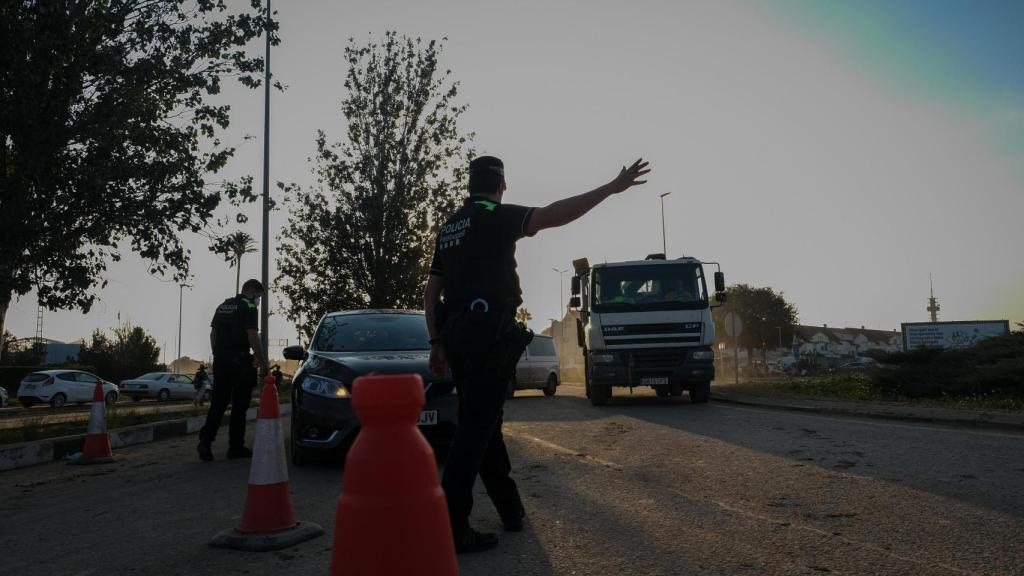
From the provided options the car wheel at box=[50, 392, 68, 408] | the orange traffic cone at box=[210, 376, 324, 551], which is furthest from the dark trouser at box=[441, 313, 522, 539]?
the car wheel at box=[50, 392, 68, 408]

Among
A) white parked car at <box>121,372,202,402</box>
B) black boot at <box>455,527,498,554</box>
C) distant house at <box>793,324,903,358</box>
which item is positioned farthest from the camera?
distant house at <box>793,324,903,358</box>

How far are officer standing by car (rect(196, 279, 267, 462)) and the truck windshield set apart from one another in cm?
690

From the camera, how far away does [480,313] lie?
357 cm

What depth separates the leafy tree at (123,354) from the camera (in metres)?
50.0

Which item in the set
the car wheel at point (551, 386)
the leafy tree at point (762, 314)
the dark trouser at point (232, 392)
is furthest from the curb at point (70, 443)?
the leafy tree at point (762, 314)

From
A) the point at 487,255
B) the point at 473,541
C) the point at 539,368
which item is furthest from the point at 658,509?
the point at 539,368

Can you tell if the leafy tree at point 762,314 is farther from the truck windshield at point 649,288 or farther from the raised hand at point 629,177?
the raised hand at point 629,177

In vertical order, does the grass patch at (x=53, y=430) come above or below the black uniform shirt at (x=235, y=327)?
below

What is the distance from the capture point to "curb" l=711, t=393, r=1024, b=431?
8844 mm

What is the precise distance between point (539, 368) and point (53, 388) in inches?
804

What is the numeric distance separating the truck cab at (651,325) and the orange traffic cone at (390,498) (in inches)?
462

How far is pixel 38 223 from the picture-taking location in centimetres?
1036

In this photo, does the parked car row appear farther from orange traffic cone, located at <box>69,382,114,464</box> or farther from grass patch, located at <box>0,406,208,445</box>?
orange traffic cone, located at <box>69,382,114,464</box>

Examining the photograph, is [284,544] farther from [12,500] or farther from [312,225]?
[312,225]
